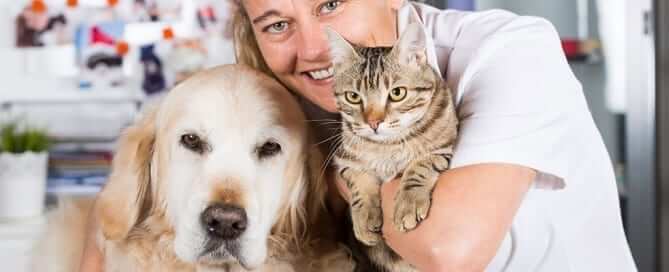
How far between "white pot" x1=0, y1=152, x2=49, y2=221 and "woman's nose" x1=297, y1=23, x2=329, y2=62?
4.03ft

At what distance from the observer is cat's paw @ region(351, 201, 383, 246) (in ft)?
2.59

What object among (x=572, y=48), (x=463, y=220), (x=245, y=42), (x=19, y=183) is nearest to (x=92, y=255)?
(x=245, y=42)

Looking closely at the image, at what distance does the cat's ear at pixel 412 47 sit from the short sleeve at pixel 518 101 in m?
0.10

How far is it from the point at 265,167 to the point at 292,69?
16 cm

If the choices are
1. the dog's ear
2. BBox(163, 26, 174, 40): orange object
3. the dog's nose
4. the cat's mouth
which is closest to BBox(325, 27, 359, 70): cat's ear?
the cat's mouth

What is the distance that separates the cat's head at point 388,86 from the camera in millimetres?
783

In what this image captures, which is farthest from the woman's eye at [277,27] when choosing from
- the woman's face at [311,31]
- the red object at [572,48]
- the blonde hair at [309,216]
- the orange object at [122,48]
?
the red object at [572,48]

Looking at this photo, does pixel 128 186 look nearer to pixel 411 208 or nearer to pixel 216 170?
pixel 216 170

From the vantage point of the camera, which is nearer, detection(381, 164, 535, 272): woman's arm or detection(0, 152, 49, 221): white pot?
detection(381, 164, 535, 272): woman's arm

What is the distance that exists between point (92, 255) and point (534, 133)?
744 mm

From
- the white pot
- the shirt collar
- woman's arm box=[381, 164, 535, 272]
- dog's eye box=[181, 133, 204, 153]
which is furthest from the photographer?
Result: the white pot

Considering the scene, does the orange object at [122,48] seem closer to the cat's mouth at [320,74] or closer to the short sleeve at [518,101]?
the cat's mouth at [320,74]

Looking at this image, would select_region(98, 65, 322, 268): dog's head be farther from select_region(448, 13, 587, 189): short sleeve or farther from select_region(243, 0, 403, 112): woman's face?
select_region(448, 13, 587, 189): short sleeve

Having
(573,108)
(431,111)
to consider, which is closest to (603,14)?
(573,108)
